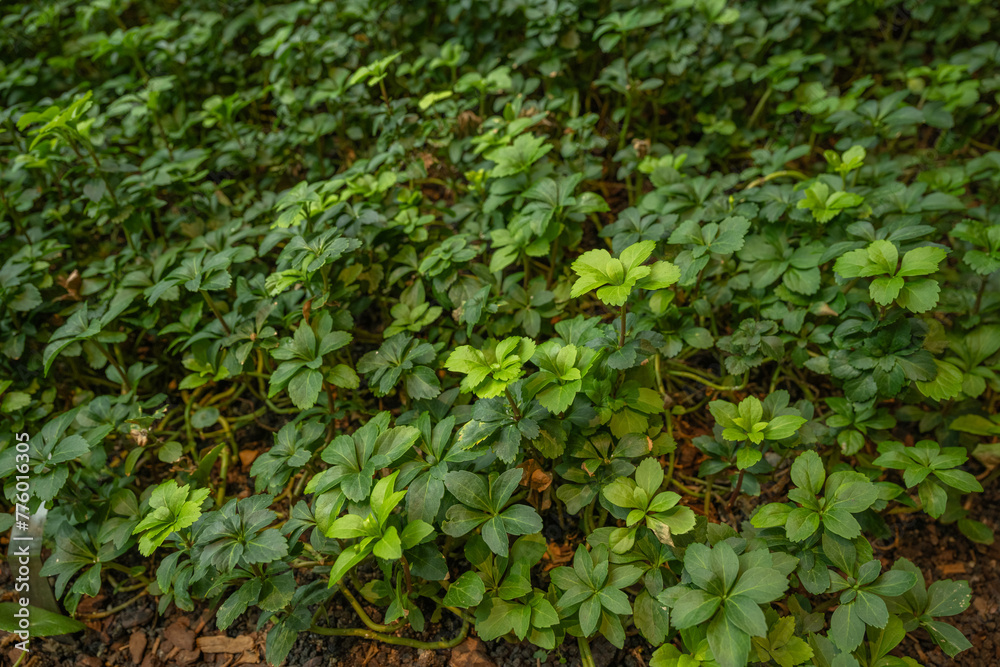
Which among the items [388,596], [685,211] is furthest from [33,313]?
[685,211]

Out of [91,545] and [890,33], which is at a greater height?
[890,33]

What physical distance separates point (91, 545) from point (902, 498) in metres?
2.52

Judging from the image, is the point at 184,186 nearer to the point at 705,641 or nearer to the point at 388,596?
the point at 388,596

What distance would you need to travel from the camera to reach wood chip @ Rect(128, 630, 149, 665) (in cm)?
187

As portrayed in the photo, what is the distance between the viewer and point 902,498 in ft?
6.18

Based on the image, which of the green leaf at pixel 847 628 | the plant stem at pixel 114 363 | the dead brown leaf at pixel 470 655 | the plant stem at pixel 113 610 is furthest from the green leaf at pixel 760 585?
the plant stem at pixel 114 363

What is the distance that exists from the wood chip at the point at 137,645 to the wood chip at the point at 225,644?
0.61ft

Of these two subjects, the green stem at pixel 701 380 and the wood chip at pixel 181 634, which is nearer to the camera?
the wood chip at pixel 181 634

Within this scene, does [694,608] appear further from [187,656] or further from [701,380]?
[187,656]

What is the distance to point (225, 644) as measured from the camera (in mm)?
1843

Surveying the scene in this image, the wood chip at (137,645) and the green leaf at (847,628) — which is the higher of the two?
the green leaf at (847,628)

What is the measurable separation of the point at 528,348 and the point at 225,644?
4.27ft

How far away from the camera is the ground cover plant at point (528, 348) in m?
1.58

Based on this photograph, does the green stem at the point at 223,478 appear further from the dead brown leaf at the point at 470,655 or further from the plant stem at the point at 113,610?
the dead brown leaf at the point at 470,655
